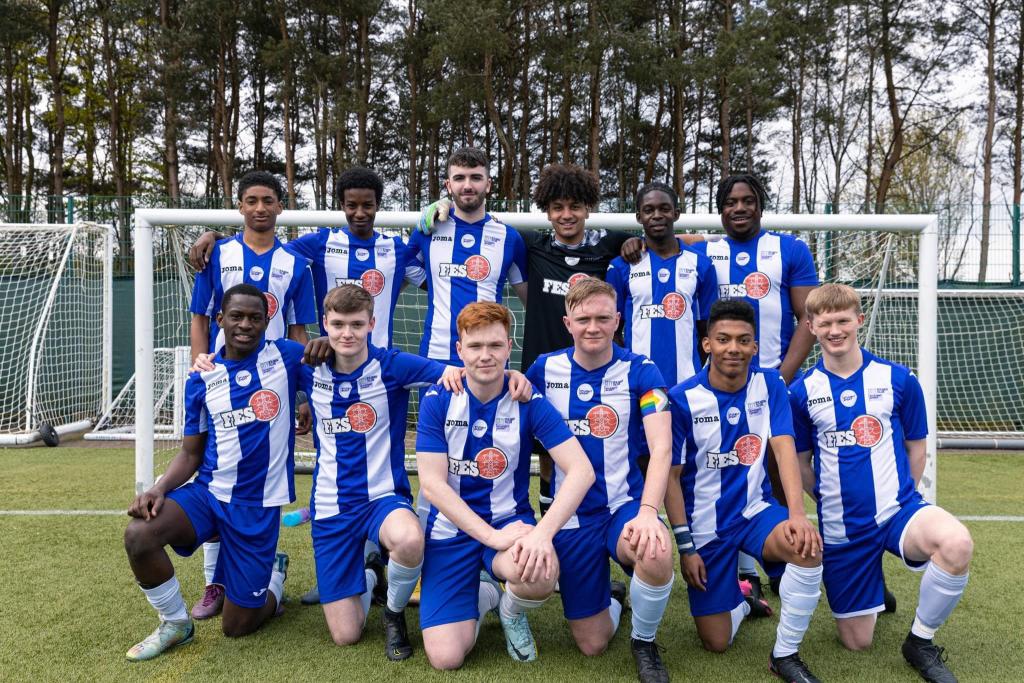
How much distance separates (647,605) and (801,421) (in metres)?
0.88

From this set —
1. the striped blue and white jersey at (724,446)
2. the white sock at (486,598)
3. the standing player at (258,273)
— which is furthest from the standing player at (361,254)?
the striped blue and white jersey at (724,446)

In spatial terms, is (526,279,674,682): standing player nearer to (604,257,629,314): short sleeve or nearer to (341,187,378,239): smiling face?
(604,257,629,314): short sleeve

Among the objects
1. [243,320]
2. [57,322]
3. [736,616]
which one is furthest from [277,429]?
[57,322]

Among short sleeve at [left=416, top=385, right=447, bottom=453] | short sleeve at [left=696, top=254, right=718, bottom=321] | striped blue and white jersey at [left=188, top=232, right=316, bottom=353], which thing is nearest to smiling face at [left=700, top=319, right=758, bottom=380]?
short sleeve at [left=696, top=254, right=718, bottom=321]

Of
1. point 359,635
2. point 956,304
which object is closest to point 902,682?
point 359,635

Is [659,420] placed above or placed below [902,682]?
above

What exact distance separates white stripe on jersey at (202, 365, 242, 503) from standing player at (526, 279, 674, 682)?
3.59ft

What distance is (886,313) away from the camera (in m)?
6.83

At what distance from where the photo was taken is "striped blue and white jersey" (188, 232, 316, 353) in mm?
3070

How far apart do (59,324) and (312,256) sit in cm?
573

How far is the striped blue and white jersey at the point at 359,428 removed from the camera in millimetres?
2576

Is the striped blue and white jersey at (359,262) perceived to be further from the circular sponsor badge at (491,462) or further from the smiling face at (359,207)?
the circular sponsor badge at (491,462)

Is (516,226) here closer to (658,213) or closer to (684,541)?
(658,213)

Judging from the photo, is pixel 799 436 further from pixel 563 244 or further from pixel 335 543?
pixel 335 543
